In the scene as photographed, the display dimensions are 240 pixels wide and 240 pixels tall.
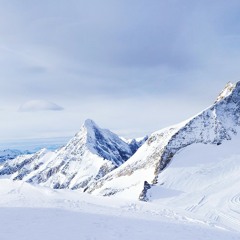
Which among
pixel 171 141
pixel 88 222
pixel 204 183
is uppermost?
pixel 171 141

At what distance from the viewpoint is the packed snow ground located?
22.6 metres

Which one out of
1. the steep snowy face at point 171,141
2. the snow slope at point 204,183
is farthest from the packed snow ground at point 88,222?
the steep snowy face at point 171,141

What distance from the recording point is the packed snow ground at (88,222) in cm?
2259

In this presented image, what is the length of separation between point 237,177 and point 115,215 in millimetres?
44121

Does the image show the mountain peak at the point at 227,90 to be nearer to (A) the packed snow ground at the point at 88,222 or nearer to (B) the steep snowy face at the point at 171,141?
(B) the steep snowy face at the point at 171,141

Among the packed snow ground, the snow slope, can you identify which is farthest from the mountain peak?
the packed snow ground

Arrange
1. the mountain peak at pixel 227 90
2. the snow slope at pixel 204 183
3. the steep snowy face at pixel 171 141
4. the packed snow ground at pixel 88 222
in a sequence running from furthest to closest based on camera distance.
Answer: the mountain peak at pixel 227 90 < the steep snowy face at pixel 171 141 < the snow slope at pixel 204 183 < the packed snow ground at pixel 88 222

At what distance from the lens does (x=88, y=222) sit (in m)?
25.9

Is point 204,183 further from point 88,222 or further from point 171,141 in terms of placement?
point 88,222

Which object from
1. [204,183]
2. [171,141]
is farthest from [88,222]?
[171,141]

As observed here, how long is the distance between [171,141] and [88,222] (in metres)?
60.4

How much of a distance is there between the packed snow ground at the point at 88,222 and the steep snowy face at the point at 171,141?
40480 mm

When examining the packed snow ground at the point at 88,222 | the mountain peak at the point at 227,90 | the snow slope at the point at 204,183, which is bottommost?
the packed snow ground at the point at 88,222

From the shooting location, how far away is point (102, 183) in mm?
92812
